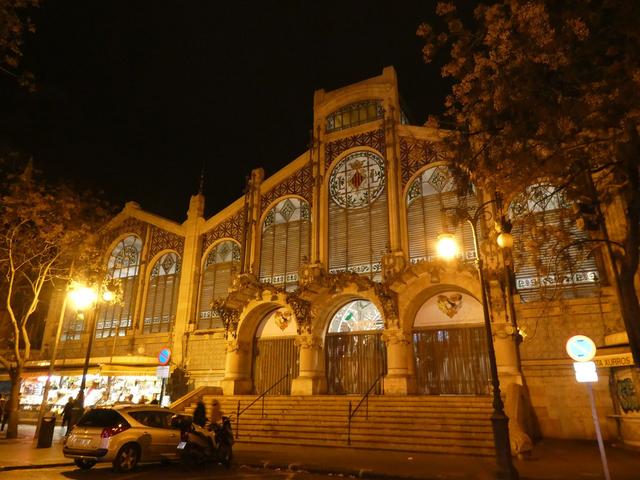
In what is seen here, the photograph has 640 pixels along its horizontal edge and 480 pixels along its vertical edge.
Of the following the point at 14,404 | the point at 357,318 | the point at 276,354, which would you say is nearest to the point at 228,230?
the point at 276,354

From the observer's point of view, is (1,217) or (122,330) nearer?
(1,217)

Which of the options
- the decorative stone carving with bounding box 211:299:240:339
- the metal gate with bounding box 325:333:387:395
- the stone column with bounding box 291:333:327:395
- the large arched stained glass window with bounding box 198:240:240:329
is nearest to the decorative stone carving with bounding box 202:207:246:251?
the large arched stained glass window with bounding box 198:240:240:329

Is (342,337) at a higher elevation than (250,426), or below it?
higher

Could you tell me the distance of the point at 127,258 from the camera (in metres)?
28.0

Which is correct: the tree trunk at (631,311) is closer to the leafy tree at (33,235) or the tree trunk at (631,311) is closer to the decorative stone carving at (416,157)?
the decorative stone carving at (416,157)

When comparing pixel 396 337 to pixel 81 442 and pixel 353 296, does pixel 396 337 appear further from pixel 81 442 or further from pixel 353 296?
pixel 81 442

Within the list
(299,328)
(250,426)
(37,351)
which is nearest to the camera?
(250,426)

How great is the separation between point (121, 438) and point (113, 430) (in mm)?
260

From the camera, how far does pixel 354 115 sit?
76.6 ft

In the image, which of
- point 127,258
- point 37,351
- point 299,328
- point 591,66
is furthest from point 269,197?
point 37,351

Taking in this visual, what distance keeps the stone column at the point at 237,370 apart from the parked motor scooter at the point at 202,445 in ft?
28.0

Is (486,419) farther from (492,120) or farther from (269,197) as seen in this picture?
(269,197)

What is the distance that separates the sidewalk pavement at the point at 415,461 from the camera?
10.2m

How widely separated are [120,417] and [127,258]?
1847 centimetres
